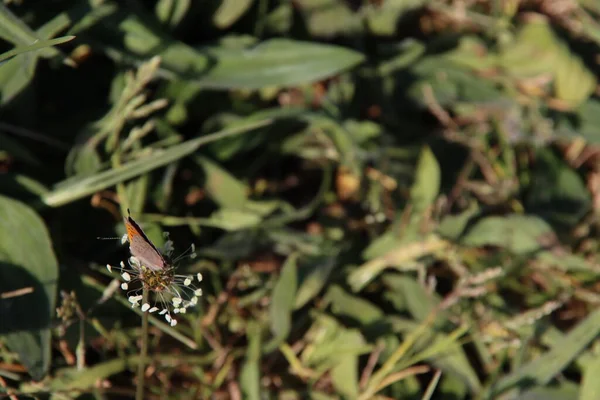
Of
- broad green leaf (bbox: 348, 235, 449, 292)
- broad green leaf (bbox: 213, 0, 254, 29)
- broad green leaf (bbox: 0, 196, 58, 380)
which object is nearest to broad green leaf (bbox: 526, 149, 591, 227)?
broad green leaf (bbox: 348, 235, 449, 292)

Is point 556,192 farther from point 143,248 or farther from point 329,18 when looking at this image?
point 143,248

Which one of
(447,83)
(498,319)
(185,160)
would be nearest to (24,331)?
(185,160)

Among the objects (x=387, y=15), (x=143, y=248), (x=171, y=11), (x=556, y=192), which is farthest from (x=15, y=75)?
(x=556, y=192)

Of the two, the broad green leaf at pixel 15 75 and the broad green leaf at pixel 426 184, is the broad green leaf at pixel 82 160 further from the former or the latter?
the broad green leaf at pixel 426 184

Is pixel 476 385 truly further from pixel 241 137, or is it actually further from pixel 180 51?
pixel 180 51

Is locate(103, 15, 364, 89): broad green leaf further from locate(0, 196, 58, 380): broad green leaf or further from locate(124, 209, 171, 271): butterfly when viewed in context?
locate(124, 209, 171, 271): butterfly

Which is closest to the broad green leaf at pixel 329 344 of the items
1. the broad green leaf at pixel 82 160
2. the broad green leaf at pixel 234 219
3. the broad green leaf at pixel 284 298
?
the broad green leaf at pixel 284 298
